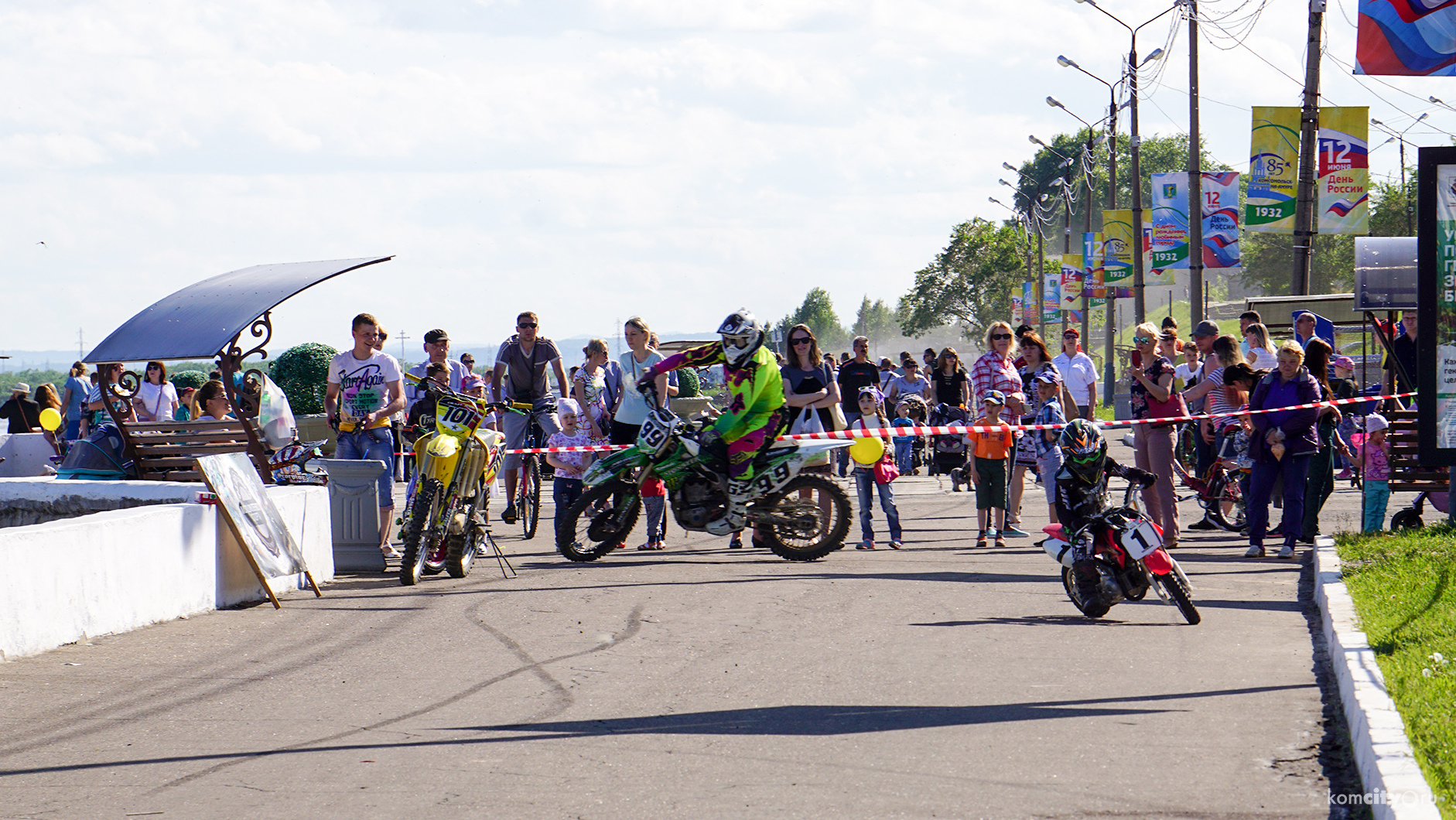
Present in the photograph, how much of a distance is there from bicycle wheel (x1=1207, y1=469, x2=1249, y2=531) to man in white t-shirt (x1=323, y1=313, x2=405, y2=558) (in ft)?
23.4

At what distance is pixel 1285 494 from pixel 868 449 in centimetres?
329

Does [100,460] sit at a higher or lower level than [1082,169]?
lower

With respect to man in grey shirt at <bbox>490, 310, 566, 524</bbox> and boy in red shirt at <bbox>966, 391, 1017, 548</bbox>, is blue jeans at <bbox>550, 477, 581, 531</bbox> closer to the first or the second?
man in grey shirt at <bbox>490, 310, 566, 524</bbox>

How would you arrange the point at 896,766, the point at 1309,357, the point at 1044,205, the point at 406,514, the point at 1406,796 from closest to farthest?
the point at 1406,796 → the point at 896,766 → the point at 406,514 → the point at 1309,357 → the point at 1044,205

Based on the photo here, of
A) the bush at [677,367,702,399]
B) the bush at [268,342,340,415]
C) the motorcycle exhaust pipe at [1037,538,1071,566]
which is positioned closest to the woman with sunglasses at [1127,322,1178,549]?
the motorcycle exhaust pipe at [1037,538,1071,566]

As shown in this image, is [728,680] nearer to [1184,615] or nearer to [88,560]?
[1184,615]

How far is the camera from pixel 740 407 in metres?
11.8

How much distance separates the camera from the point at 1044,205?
157 meters

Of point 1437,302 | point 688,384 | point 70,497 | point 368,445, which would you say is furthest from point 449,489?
point 688,384

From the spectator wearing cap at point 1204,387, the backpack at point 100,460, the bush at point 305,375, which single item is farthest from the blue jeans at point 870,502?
the bush at point 305,375

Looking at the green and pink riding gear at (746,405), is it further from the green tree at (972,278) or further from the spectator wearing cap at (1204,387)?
the green tree at (972,278)

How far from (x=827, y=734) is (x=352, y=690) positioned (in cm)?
231

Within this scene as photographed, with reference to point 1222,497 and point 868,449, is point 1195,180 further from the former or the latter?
point 868,449

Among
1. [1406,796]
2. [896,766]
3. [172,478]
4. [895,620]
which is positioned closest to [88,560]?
[172,478]
